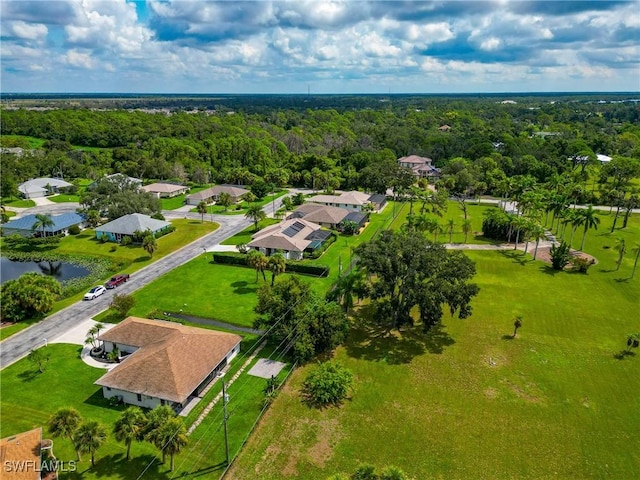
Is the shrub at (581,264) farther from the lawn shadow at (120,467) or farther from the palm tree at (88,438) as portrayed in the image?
the palm tree at (88,438)

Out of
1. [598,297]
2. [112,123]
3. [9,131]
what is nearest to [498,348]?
[598,297]

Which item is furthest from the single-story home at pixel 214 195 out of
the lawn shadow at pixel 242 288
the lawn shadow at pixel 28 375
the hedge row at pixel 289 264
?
the lawn shadow at pixel 28 375

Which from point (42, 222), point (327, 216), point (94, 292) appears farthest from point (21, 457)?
point (327, 216)

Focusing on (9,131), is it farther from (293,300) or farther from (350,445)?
(350,445)

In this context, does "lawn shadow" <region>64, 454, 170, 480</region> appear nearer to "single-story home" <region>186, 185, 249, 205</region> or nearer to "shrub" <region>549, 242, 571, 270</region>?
"shrub" <region>549, 242, 571, 270</region>

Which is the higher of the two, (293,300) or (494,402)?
(293,300)

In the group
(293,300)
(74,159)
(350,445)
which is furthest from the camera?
(74,159)

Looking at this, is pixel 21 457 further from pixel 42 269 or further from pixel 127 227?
pixel 127 227
